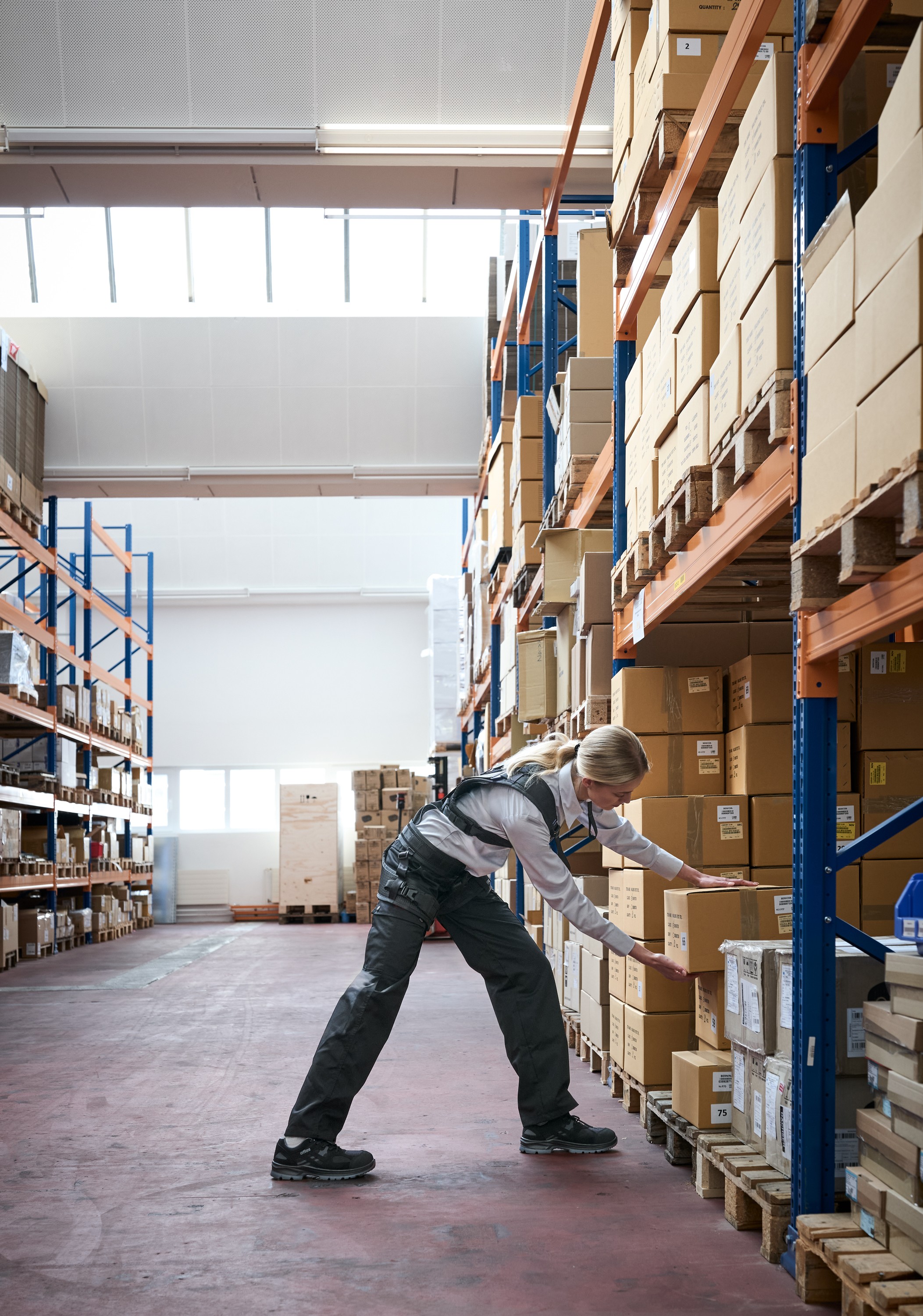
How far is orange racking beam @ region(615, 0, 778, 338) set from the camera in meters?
3.61

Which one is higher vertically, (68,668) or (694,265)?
(694,265)

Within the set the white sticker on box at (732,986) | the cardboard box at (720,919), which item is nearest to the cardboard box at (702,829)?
the cardboard box at (720,919)

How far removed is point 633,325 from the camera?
5.51 m

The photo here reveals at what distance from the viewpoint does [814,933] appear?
9.79 feet

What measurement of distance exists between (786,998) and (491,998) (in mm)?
1246

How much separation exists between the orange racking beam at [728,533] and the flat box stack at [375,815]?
549 inches

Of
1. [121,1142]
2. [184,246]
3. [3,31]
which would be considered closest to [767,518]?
[121,1142]

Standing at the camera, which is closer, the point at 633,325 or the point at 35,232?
the point at 633,325

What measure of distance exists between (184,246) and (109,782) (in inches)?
300

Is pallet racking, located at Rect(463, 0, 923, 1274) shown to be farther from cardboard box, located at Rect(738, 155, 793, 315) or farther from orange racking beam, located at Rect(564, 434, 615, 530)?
orange racking beam, located at Rect(564, 434, 615, 530)

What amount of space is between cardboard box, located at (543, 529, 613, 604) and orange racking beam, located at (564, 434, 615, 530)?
0.26 ft

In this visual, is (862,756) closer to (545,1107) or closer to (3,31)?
(545,1107)

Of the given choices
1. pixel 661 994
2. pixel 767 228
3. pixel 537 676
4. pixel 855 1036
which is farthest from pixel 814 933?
pixel 537 676

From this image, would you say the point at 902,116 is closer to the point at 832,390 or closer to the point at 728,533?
the point at 832,390
